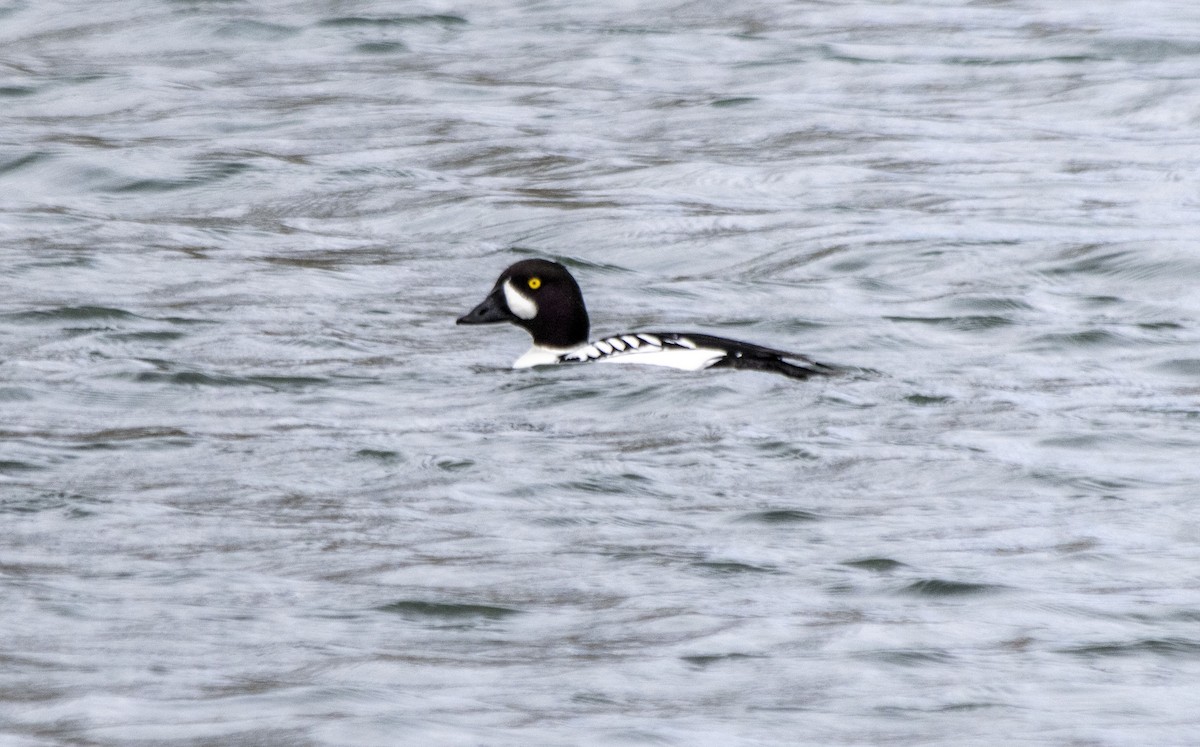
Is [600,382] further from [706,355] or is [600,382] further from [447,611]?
[447,611]

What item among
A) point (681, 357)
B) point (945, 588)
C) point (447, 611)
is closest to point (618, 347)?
point (681, 357)

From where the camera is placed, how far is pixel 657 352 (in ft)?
31.6

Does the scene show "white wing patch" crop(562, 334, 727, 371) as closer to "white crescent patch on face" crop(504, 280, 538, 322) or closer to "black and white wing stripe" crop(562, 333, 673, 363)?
"black and white wing stripe" crop(562, 333, 673, 363)

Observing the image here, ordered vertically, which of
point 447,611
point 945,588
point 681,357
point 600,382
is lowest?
point 600,382

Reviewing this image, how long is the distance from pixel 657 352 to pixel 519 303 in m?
0.96

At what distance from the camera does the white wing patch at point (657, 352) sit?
954cm

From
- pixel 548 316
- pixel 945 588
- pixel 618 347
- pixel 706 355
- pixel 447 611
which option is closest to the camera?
pixel 447 611

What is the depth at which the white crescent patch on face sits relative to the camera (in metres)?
10.3

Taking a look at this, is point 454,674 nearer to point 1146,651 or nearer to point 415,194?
point 1146,651

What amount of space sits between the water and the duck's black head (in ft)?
0.90

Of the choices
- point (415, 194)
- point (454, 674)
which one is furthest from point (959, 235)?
point (454, 674)

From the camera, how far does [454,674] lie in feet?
18.0

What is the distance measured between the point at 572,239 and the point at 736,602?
704 centimetres

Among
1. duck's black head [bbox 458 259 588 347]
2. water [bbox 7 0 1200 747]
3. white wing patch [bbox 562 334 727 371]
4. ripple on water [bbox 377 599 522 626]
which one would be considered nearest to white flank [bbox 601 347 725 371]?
white wing patch [bbox 562 334 727 371]
